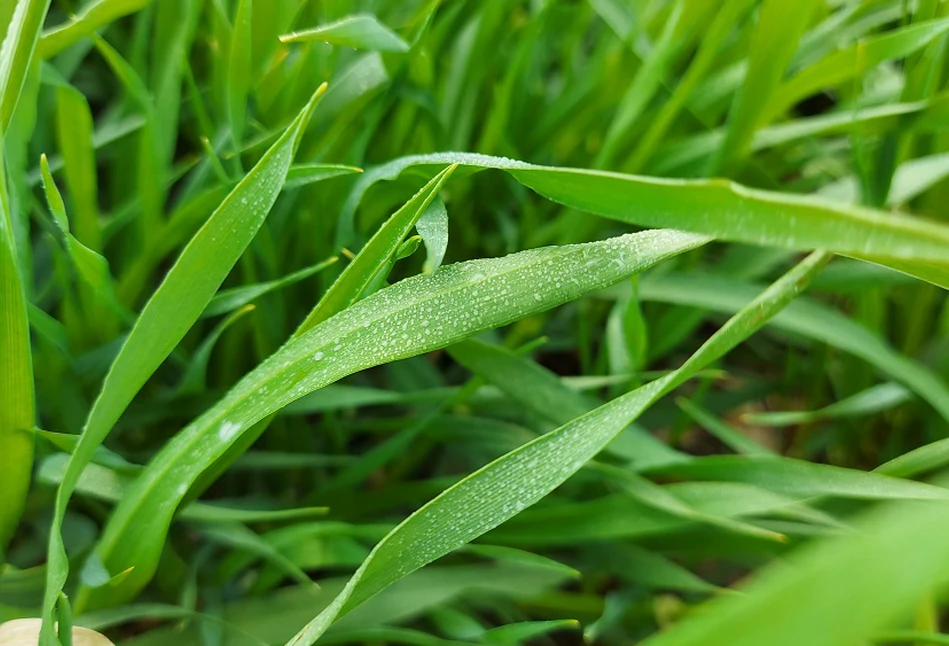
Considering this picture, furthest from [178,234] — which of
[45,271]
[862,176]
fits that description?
[862,176]

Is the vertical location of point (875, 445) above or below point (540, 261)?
below

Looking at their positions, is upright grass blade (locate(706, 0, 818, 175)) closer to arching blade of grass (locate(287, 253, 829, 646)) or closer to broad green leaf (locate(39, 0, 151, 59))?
arching blade of grass (locate(287, 253, 829, 646))

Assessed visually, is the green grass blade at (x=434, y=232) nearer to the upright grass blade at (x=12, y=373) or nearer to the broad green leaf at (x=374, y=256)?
the broad green leaf at (x=374, y=256)

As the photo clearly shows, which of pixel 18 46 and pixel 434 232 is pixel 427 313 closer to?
pixel 434 232

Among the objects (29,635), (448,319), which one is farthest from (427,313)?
(29,635)

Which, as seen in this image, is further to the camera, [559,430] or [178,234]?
[178,234]

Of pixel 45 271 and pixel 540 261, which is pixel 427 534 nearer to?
pixel 540 261
